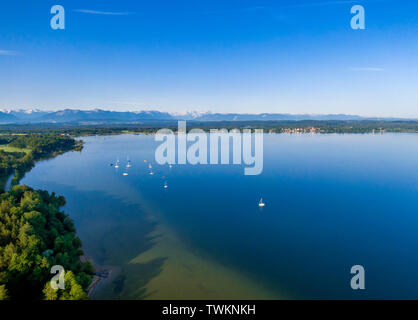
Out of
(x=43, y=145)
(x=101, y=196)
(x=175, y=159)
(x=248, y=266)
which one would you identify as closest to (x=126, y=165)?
(x=175, y=159)

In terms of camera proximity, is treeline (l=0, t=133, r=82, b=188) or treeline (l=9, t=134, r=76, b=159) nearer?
treeline (l=0, t=133, r=82, b=188)

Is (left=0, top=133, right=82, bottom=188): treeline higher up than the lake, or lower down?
higher up

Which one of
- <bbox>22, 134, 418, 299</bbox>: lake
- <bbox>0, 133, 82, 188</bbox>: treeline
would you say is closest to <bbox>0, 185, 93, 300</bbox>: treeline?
<bbox>22, 134, 418, 299</bbox>: lake

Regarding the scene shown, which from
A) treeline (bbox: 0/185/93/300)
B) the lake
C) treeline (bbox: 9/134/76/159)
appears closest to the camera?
treeline (bbox: 0/185/93/300)

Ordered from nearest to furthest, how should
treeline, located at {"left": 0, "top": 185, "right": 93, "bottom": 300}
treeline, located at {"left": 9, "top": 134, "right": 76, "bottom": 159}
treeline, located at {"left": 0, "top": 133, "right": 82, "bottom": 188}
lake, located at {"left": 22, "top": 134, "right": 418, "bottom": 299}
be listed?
treeline, located at {"left": 0, "top": 185, "right": 93, "bottom": 300} → lake, located at {"left": 22, "top": 134, "right": 418, "bottom": 299} → treeline, located at {"left": 0, "top": 133, "right": 82, "bottom": 188} → treeline, located at {"left": 9, "top": 134, "right": 76, "bottom": 159}

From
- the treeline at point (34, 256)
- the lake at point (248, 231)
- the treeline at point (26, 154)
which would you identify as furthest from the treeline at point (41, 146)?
the treeline at point (34, 256)

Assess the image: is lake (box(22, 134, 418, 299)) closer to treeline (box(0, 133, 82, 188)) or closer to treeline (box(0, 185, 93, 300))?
treeline (box(0, 185, 93, 300))

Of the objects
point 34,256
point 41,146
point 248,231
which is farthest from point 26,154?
point 248,231
